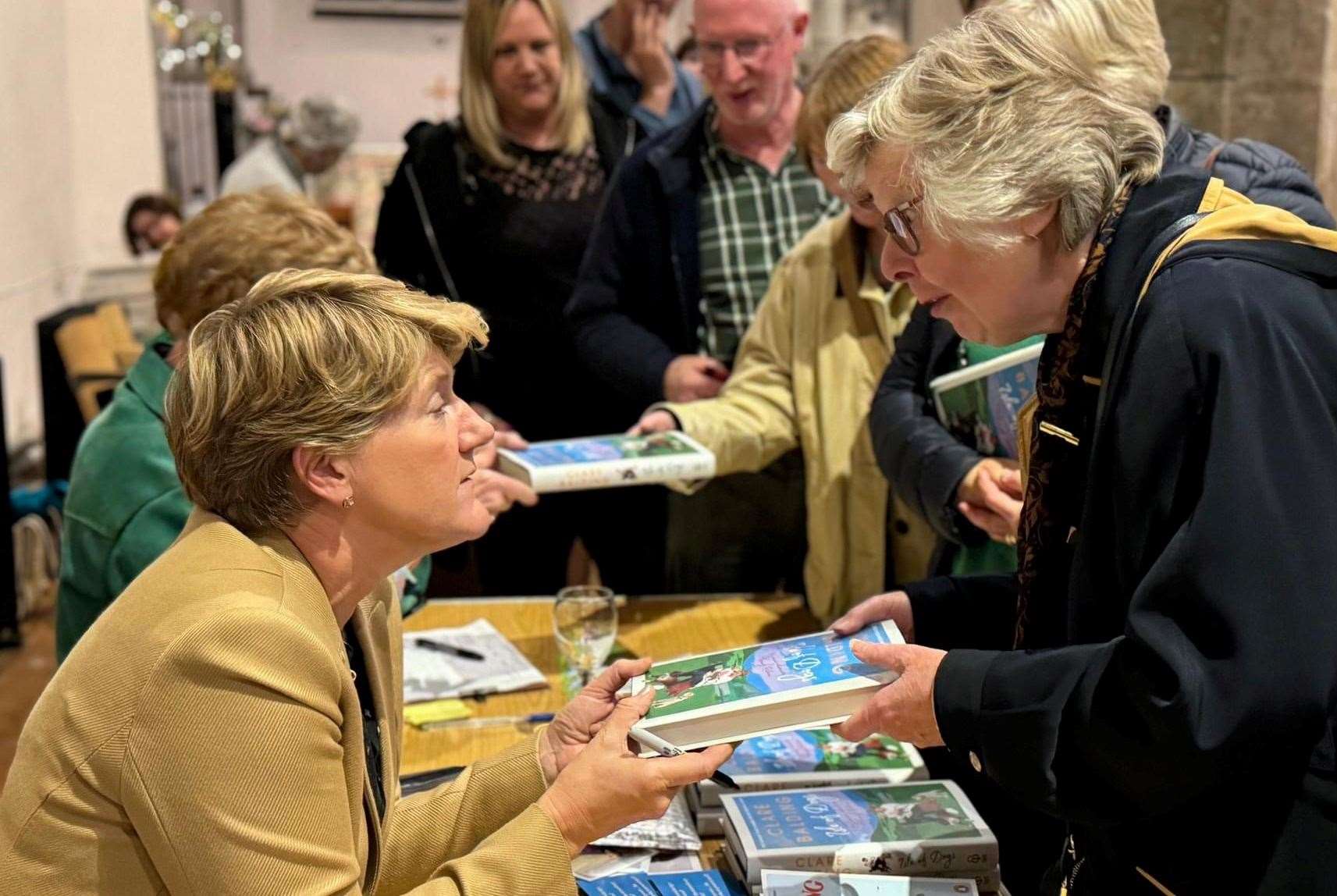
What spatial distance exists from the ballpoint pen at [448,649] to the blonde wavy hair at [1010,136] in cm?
131

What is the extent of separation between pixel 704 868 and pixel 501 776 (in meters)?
0.29

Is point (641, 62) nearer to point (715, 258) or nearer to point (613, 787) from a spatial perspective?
point (715, 258)

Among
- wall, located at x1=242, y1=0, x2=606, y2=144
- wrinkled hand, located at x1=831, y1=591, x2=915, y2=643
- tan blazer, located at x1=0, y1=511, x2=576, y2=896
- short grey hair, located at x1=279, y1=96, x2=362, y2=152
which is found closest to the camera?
tan blazer, located at x1=0, y1=511, x2=576, y2=896

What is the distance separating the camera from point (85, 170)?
9.50 metres

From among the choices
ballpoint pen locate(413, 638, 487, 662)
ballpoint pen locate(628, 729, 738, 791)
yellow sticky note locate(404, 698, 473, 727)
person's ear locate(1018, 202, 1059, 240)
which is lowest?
ballpoint pen locate(413, 638, 487, 662)

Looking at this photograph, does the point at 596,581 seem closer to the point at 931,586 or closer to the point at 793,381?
the point at 793,381

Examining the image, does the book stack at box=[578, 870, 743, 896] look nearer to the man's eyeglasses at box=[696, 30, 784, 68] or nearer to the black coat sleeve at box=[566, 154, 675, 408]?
the black coat sleeve at box=[566, 154, 675, 408]

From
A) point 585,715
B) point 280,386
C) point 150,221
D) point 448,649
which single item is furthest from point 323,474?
point 150,221

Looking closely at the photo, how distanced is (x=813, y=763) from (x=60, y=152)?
8.51m

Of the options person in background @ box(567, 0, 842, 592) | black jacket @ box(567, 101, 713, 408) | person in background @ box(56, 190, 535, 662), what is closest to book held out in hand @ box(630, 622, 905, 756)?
person in background @ box(56, 190, 535, 662)

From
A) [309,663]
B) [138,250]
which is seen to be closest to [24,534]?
[138,250]

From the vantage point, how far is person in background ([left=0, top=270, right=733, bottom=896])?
1.37 meters

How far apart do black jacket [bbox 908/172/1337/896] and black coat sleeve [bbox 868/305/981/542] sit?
89cm

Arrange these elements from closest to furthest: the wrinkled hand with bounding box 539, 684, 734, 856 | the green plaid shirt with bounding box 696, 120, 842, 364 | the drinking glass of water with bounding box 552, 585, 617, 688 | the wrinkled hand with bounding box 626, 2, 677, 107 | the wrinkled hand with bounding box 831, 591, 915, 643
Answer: the wrinkled hand with bounding box 539, 684, 734, 856 → the wrinkled hand with bounding box 831, 591, 915, 643 → the drinking glass of water with bounding box 552, 585, 617, 688 → the green plaid shirt with bounding box 696, 120, 842, 364 → the wrinkled hand with bounding box 626, 2, 677, 107
